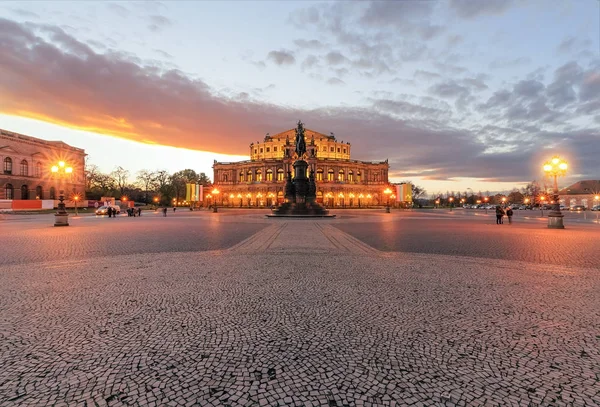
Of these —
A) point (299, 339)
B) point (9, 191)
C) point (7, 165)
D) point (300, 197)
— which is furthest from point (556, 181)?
point (7, 165)

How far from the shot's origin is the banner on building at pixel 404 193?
9862cm

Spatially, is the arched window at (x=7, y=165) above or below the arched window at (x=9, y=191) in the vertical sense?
above

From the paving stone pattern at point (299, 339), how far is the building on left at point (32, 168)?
240ft

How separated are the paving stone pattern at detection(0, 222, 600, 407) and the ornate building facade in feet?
299

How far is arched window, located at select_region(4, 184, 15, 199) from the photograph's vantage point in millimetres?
66062

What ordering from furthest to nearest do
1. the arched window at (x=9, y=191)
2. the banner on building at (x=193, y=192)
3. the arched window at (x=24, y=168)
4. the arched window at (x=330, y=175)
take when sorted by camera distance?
the arched window at (x=330, y=175)
the banner on building at (x=193, y=192)
the arched window at (x=24, y=168)
the arched window at (x=9, y=191)

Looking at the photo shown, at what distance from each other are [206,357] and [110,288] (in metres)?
4.06

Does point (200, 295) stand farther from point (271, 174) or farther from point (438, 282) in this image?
point (271, 174)

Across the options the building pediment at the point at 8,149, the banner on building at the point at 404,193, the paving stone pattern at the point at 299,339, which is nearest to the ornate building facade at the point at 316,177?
the banner on building at the point at 404,193

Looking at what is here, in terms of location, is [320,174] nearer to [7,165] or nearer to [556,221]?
[7,165]

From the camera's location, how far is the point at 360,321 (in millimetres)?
4445

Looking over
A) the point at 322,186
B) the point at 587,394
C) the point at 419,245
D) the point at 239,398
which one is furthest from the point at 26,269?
the point at 322,186

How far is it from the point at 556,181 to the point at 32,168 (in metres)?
97.9

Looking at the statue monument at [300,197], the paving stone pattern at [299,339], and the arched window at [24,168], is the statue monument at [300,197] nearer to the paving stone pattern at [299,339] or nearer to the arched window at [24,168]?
the paving stone pattern at [299,339]
